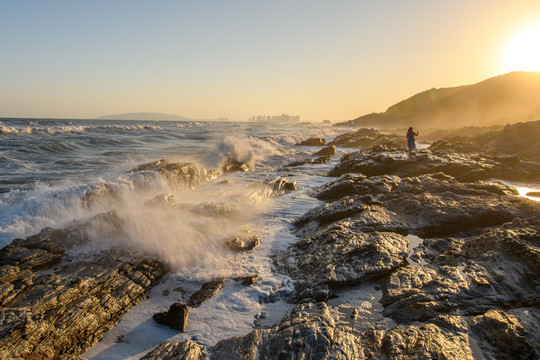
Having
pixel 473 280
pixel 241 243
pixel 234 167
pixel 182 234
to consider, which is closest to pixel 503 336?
pixel 473 280

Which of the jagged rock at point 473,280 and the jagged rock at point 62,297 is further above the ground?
the jagged rock at point 473,280

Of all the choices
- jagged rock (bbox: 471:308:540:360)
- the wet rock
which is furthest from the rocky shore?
the wet rock

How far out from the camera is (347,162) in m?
14.7

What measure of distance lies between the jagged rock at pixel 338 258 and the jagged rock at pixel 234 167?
10779mm

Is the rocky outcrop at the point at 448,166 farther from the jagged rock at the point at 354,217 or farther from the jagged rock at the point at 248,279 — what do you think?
the jagged rock at the point at 248,279

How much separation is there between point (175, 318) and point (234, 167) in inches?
Answer: 529

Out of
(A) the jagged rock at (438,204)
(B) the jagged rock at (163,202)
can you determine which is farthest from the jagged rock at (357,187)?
(B) the jagged rock at (163,202)

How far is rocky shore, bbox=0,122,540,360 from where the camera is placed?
11.0 ft

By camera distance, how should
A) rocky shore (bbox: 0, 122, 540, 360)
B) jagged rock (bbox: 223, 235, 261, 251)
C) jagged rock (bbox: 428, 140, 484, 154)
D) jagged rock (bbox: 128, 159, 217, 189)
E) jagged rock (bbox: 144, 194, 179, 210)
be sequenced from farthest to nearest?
jagged rock (bbox: 428, 140, 484, 154), jagged rock (bbox: 128, 159, 217, 189), jagged rock (bbox: 144, 194, 179, 210), jagged rock (bbox: 223, 235, 261, 251), rocky shore (bbox: 0, 122, 540, 360)

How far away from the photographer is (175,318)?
4.11 m

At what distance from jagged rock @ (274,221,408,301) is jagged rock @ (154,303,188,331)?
1.79 metres

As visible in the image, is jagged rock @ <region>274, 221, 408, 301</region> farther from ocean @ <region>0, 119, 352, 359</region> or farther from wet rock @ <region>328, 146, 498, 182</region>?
wet rock @ <region>328, 146, 498, 182</region>

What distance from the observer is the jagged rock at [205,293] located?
4696 millimetres

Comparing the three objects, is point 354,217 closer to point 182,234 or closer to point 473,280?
point 473,280
